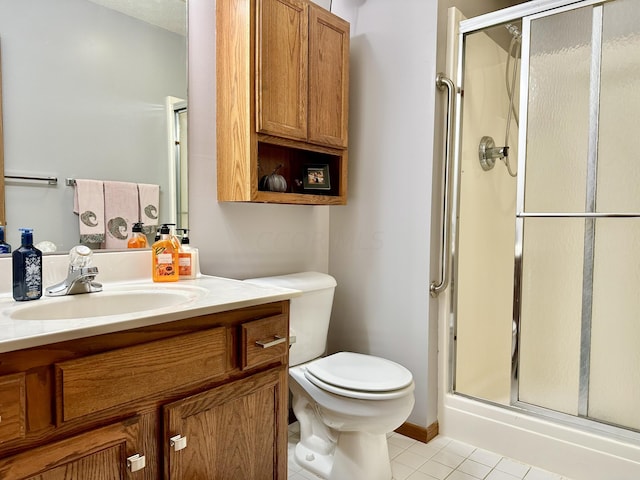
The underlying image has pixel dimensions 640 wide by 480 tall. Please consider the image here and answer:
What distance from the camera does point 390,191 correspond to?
6.64 ft

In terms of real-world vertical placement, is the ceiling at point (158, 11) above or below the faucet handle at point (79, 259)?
above

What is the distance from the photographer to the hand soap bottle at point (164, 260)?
148 centimetres

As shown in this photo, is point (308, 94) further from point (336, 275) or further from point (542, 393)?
point (542, 393)

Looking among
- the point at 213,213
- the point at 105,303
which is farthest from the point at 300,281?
the point at 105,303

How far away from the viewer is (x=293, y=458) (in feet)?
5.98

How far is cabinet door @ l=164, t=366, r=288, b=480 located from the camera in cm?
106

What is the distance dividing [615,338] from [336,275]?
1269 millimetres

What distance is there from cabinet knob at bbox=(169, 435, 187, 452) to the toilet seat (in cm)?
60

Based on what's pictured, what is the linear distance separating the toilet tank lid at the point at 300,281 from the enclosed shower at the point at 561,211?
1.83ft

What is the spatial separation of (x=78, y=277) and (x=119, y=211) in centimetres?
32

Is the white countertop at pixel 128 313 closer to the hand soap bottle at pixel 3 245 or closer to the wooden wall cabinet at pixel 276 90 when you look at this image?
the hand soap bottle at pixel 3 245

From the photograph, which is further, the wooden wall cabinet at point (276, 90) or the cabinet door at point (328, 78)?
the cabinet door at point (328, 78)

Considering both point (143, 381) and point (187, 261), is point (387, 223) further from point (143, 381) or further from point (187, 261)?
point (143, 381)

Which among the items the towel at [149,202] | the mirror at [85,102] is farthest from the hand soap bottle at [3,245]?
the towel at [149,202]
